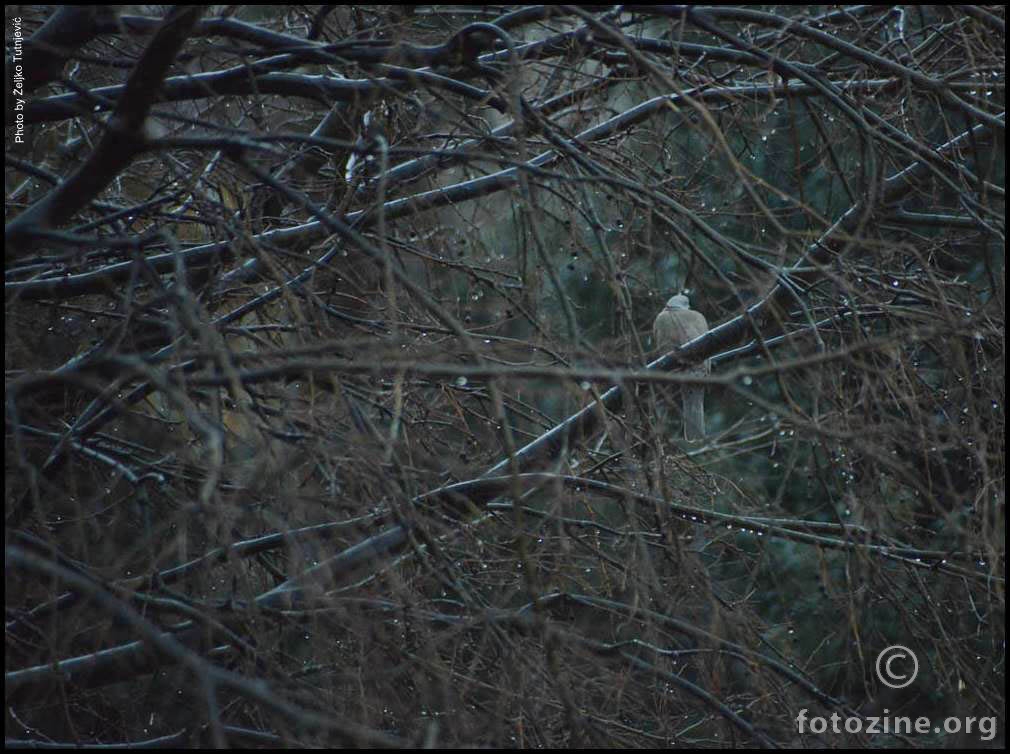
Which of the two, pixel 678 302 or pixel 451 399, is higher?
pixel 451 399

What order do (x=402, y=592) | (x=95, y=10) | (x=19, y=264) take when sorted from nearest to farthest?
(x=402, y=592) → (x=95, y=10) → (x=19, y=264)

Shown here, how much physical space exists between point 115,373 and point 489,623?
1034 millimetres

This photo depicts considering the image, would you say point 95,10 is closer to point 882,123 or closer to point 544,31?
point 544,31

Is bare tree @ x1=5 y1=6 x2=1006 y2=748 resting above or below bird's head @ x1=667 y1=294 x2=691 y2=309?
above

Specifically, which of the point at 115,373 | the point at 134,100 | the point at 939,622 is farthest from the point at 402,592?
the point at 939,622

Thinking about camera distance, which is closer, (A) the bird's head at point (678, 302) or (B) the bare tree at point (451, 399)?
(B) the bare tree at point (451, 399)

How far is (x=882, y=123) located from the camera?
336 centimetres

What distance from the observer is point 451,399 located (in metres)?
3.84

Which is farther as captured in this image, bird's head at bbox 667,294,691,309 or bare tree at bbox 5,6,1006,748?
bird's head at bbox 667,294,691,309

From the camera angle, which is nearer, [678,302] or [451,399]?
[451,399]

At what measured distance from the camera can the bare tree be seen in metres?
2.59

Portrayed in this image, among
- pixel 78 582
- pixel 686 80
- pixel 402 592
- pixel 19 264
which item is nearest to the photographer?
pixel 78 582

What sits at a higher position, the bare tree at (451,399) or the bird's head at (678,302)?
the bare tree at (451,399)

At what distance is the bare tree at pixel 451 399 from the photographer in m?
2.59
